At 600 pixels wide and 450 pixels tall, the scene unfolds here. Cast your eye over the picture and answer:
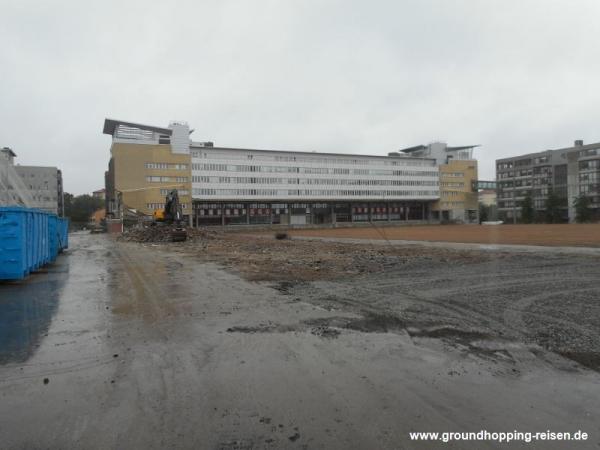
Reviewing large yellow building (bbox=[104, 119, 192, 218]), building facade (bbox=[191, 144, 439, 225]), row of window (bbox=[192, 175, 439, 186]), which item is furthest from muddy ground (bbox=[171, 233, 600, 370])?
building facade (bbox=[191, 144, 439, 225])

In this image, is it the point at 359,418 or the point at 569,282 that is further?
the point at 569,282

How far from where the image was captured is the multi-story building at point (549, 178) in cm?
10288

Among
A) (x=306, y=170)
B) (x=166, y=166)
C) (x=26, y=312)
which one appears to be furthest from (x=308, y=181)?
(x=26, y=312)

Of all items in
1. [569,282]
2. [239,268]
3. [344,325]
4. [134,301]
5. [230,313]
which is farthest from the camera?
[239,268]

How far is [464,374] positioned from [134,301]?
22.0 ft

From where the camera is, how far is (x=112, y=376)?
443cm

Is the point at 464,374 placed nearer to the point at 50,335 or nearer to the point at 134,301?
the point at 50,335

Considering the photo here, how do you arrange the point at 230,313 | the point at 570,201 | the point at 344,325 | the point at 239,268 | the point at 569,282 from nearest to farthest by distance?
the point at 344,325 → the point at 230,313 → the point at 569,282 → the point at 239,268 → the point at 570,201

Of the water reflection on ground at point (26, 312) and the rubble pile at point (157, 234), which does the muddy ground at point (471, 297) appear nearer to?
the water reflection on ground at point (26, 312)

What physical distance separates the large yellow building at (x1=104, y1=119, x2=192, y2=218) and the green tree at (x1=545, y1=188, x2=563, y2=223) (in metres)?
84.0

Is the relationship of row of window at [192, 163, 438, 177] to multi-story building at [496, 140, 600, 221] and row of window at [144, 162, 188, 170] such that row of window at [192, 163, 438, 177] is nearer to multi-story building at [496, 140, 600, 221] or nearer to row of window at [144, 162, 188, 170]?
row of window at [144, 162, 188, 170]

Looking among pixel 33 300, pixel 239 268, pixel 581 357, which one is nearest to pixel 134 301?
pixel 33 300

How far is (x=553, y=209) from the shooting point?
9938cm

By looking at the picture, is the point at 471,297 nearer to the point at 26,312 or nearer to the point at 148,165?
the point at 26,312
